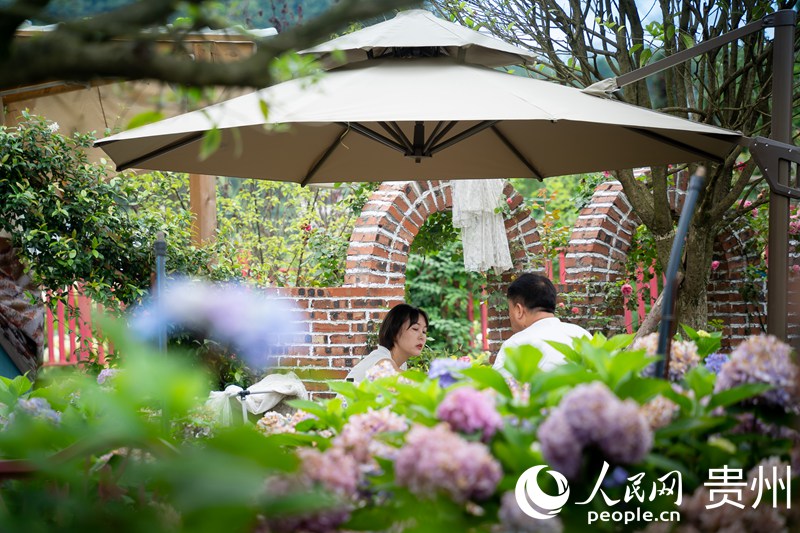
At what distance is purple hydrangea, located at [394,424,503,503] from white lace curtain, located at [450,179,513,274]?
169 inches

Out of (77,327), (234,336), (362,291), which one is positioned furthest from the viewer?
(77,327)

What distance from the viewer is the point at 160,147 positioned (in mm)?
3307

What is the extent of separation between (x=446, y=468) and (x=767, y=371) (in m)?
0.55

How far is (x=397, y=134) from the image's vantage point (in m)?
3.61

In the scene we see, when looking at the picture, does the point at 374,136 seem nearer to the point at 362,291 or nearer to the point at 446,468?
the point at 362,291

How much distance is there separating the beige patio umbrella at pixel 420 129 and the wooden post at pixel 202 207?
1.94m

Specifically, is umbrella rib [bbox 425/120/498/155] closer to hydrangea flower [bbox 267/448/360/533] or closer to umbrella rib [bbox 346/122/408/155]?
umbrella rib [bbox 346/122/408/155]

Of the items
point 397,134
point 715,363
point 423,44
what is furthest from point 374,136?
point 715,363

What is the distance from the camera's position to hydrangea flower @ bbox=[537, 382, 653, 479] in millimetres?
970

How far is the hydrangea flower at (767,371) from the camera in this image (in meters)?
1.20

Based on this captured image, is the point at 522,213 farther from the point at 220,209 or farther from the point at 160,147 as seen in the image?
the point at 220,209

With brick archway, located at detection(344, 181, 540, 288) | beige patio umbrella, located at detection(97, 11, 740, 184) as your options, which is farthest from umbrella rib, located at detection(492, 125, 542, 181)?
brick archway, located at detection(344, 181, 540, 288)

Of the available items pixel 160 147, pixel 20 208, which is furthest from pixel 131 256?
pixel 160 147

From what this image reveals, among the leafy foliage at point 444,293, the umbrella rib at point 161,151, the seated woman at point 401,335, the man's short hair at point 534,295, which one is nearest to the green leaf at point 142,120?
the umbrella rib at point 161,151
